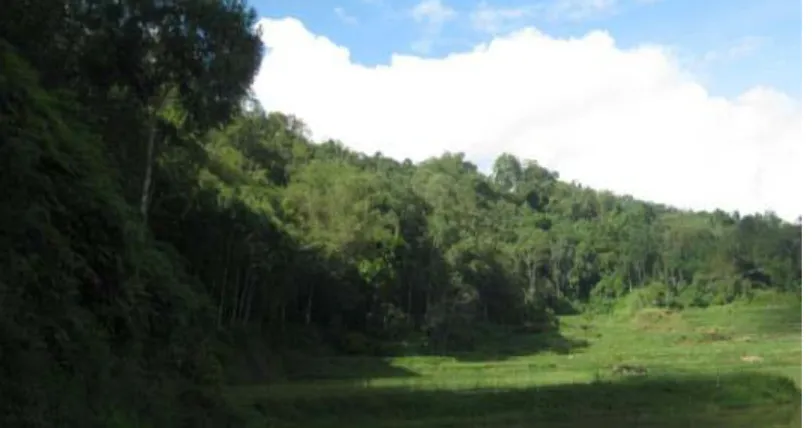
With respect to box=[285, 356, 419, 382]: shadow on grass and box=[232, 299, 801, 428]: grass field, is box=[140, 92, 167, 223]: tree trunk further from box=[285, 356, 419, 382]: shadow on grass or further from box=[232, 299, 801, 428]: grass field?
box=[285, 356, 419, 382]: shadow on grass

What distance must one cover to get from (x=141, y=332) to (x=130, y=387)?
181 cm

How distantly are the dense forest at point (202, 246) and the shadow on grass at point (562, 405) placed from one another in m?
3.64

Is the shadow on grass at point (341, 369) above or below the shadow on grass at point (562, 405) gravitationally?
above

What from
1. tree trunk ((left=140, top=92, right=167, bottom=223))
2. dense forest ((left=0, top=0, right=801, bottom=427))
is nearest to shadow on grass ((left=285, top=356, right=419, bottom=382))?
dense forest ((left=0, top=0, right=801, bottom=427))

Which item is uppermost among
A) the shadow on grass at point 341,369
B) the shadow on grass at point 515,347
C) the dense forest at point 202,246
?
the dense forest at point 202,246

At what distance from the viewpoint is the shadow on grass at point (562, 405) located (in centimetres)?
2238

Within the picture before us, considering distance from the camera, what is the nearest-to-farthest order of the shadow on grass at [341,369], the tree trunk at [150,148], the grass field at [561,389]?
1. the tree trunk at [150,148]
2. the grass field at [561,389]
3. the shadow on grass at [341,369]

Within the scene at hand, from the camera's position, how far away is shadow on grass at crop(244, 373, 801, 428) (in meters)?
22.4

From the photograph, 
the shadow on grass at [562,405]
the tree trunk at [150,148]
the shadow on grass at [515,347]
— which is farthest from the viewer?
the shadow on grass at [515,347]

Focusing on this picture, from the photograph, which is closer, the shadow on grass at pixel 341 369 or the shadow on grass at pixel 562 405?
the shadow on grass at pixel 562 405

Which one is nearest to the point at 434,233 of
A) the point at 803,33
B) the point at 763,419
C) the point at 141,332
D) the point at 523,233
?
the point at 523,233

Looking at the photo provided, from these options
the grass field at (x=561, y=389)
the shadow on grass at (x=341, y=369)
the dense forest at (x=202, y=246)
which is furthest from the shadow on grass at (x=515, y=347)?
the shadow on grass at (x=341, y=369)

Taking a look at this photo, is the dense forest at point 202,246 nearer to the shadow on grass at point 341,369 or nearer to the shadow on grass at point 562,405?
the shadow on grass at point 341,369

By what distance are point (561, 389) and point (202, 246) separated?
14.7 metres
